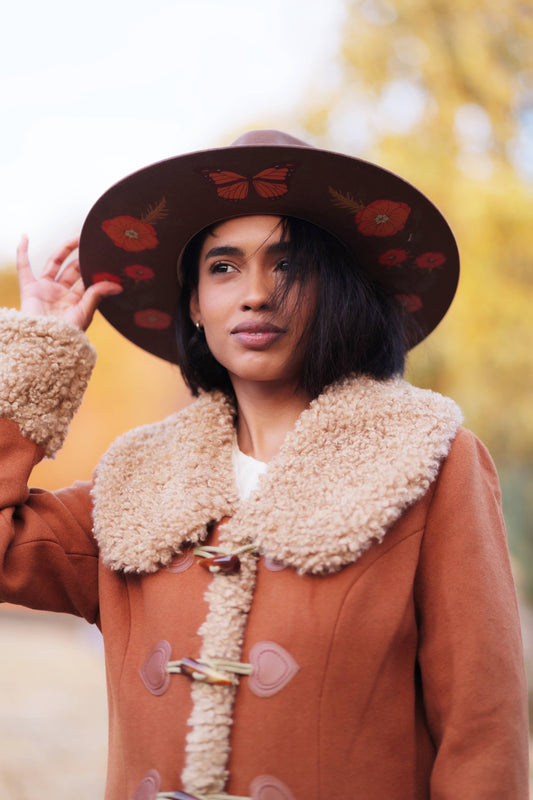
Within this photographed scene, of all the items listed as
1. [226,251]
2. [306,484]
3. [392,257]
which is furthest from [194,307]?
[306,484]

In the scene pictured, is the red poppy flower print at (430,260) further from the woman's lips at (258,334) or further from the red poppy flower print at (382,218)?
the woman's lips at (258,334)

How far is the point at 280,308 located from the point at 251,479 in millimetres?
375

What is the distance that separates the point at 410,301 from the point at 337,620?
32.7 inches

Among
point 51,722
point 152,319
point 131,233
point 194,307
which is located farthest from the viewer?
point 51,722

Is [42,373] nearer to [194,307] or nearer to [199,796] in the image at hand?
[194,307]

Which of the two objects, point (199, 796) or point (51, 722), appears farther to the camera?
point (51, 722)

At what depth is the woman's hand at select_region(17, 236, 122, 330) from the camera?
1909mm

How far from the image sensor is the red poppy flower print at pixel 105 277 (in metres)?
1.96

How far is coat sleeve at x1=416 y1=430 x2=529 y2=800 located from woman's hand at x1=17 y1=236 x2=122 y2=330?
952 millimetres

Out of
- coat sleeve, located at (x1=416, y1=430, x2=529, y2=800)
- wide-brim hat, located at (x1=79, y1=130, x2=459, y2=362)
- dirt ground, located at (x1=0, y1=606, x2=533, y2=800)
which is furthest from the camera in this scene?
dirt ground, located at (x1=0, y1=606, x2=533, y2=800)

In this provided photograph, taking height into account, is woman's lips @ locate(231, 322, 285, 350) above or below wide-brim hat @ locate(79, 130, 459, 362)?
below

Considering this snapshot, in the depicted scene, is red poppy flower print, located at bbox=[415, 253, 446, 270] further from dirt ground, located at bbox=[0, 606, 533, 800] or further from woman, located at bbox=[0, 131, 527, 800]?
dirt ground, located at bbox=[0, 606, 533, 800]

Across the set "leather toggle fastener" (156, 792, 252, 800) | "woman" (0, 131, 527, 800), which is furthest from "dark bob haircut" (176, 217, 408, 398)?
"leather toggle fastener" (156, 792, 252, 800)

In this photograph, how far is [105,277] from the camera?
1.97m
